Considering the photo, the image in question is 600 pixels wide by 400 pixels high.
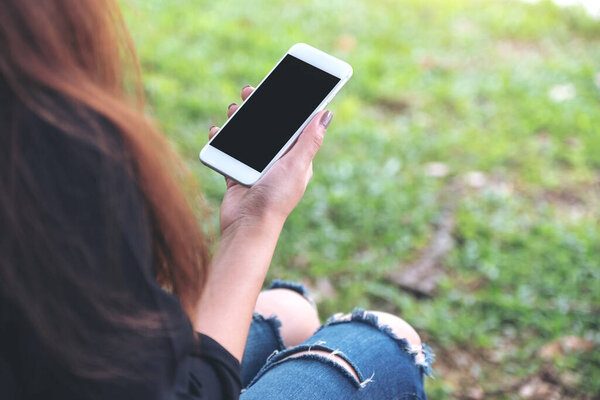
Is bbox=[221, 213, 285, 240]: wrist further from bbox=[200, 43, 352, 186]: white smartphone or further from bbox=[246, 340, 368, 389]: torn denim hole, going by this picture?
bbox=[246, 340, 368, 389]: torn denim hole

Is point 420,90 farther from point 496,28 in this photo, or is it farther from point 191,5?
point 191,5

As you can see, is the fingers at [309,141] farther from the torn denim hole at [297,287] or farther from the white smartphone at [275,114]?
the torn denim hole at [297,287]

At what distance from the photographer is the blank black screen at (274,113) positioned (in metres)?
1.46

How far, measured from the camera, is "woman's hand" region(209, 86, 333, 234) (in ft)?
4.09

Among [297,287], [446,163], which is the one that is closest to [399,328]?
[297,287]

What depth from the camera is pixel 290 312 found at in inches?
62.7

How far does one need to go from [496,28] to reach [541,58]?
1.26 feet

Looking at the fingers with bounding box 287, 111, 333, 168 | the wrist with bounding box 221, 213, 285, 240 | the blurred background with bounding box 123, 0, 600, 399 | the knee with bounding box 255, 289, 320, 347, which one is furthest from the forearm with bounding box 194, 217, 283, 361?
the knee with bounding box 255, 289, 320, 347

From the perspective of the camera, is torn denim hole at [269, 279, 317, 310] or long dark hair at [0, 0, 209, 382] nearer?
long dark hair at [0, 0, 209, 382]

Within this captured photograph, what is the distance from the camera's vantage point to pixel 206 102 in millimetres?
3160

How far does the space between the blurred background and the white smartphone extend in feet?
0.53

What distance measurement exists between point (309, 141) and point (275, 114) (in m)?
0.20

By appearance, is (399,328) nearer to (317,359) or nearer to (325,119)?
(317,359)

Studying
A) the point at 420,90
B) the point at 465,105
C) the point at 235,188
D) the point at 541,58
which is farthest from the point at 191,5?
the point at 235,188
